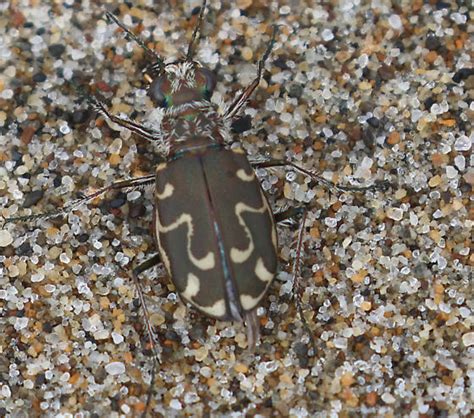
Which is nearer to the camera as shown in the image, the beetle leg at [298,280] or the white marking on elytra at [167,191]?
the white marking on elytra at [167,191]

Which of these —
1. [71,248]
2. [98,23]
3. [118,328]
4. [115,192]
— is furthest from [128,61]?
[118,328]

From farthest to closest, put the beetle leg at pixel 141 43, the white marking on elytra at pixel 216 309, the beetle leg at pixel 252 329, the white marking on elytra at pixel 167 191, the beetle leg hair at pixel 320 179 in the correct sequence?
the beetle leg at pixel 141 43
the beetle leg hair at pixel 320 179
the beetle leg at pixel 252 329
the white marking on elytra at pixel 167 191
the white marking on elytra at pixel 216 309

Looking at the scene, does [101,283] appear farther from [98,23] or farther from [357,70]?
[357,70]

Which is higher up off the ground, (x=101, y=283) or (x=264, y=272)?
(x=264, y=272)

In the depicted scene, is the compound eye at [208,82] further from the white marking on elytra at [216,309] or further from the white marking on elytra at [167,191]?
the white marking on elytra at [216,309]

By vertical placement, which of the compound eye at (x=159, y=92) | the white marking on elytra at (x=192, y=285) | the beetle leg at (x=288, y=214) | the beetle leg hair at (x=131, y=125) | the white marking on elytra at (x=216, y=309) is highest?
the compound eye at (x=159, y=92)

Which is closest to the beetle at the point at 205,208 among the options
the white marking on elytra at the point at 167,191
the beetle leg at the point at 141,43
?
the white marking on elytra at the point at 167,191
